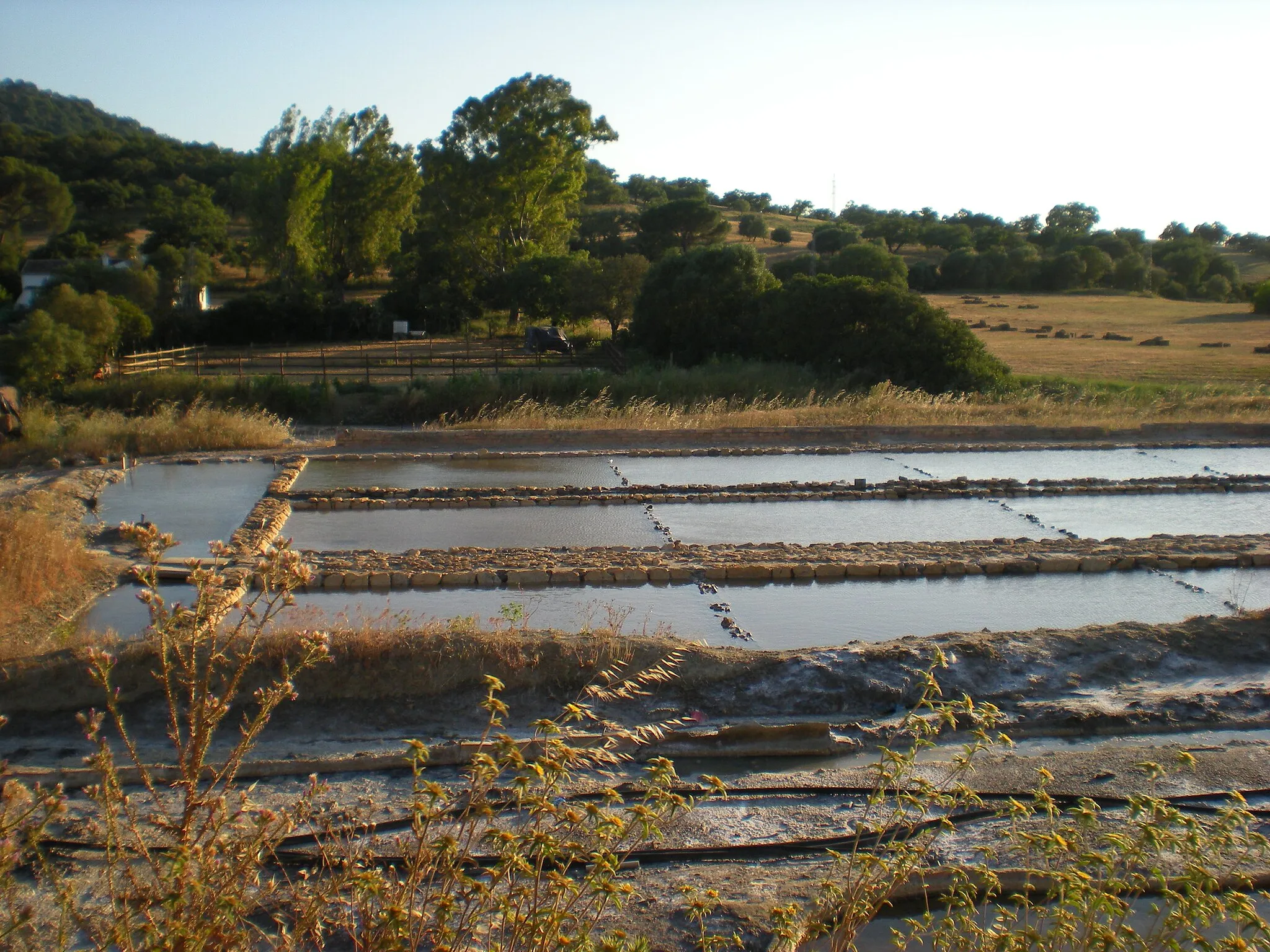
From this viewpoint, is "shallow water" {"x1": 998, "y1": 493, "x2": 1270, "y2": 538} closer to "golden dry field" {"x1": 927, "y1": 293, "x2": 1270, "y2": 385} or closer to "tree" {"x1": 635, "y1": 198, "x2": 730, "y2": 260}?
"golden dry field" {"x1": 927, "y1": 293, "x2": 1270, "y2": 385}

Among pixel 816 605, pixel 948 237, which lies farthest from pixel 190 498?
pixel 948 237

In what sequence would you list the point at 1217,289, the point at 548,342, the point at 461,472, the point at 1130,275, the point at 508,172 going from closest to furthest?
the point at 461,472 → the point at 548,342 → the point at 508,172 → the point at 1217,289 → the point at 1130,275

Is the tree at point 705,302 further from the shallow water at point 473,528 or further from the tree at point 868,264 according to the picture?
the shallow water at point 473,528

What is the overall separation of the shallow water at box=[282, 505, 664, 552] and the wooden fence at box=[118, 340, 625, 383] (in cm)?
1510

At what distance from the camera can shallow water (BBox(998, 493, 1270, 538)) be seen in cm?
1147

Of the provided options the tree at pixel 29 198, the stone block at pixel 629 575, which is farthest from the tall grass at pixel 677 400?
the tree at pixel 29 198

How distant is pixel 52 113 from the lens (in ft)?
316

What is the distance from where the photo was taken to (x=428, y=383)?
24219 millimetres

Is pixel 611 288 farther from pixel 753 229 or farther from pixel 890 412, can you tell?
pixel 753 229

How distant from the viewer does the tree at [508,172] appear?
156 ft

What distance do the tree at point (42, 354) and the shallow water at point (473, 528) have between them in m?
14.5

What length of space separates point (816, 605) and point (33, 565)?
620 cm

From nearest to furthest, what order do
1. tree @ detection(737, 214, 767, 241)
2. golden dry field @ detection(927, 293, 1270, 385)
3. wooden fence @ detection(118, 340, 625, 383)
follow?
wooden fence @ detection(118, 340, 625, 383)
golden dry field @ detection(927, 293, 1270, 385)
tree @ detection(737, 214, 767, 241)

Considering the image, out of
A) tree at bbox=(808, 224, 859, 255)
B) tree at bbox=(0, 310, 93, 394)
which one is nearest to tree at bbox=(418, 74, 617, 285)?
tree at bbox=(808, 224, 859, 255)
